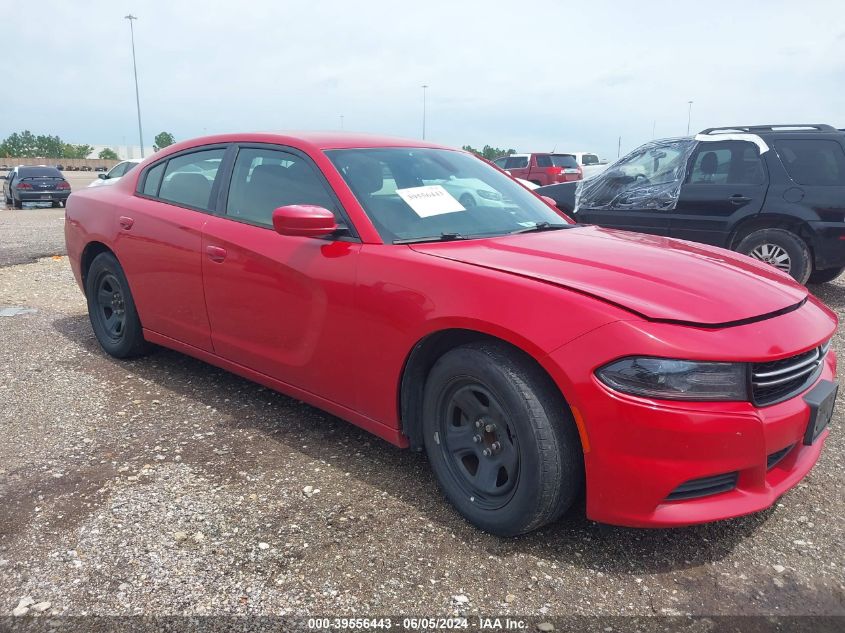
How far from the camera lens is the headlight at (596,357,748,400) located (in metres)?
2.18

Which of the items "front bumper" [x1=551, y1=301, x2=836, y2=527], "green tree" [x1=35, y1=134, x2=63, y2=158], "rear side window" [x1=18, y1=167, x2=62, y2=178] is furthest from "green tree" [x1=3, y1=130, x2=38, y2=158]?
"front bumper" [x1=551, y1=301, x2=836, y2=527]

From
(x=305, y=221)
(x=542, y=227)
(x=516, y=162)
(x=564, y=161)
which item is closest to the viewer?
(x=305, y=221)

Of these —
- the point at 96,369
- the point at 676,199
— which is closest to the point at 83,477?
the point at 96,369

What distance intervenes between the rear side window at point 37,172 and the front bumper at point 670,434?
2227cm

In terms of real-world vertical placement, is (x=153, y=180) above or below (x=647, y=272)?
above

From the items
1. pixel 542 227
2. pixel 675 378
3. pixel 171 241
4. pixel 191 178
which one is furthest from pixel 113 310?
pixel 675 378

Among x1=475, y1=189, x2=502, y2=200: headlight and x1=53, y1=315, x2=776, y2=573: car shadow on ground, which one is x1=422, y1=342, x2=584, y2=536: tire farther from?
x1=475, y1=189, x2=502, y2=200: headlight

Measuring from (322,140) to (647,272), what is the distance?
1.82m

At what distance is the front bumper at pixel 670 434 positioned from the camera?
85.4 inches

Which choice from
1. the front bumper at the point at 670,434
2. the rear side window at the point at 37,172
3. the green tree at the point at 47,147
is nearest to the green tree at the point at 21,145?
the green tree at the point at 47,147

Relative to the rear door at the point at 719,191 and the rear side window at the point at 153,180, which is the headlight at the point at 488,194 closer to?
the rear side window at the point at 153,180

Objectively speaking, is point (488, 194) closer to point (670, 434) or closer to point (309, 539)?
point (670, 434)

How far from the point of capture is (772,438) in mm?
2258

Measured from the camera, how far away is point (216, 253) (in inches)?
142
